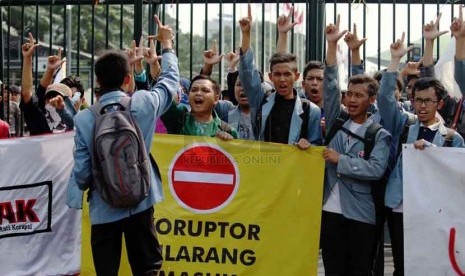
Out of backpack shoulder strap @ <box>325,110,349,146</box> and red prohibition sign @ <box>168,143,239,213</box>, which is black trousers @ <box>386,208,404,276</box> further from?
red prohibition sign @ <box>168,143,239,213</box>

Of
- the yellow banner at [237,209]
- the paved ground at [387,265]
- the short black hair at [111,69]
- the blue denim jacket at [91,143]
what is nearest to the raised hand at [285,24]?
the yellow banner at [237,209]

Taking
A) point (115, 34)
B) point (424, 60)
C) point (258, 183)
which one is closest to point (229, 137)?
point (258, 183)

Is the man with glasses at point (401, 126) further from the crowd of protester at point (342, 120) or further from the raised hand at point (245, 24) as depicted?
the raised hand at point (245, 24)

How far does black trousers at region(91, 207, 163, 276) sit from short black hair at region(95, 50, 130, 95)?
33.4 inches

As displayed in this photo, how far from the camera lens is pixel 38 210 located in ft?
22.9

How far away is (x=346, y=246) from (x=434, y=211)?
663 mm

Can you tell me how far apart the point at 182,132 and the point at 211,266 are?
1.04 metres

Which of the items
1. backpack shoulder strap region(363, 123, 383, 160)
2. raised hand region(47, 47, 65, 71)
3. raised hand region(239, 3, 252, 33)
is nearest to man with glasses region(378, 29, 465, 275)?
backpack shoulder strap region(363, 123, 383, 160)

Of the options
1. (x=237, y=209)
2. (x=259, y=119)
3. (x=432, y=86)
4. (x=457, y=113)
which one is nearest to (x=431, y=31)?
(x=432, y=86)

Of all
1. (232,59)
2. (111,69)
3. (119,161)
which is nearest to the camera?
(119,161)

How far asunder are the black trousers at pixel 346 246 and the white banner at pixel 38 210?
6.79 ft

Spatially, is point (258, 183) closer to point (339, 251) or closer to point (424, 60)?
point (339, 251)

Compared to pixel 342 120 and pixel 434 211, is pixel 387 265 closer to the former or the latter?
pixel 434 211

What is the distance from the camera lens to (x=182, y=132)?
6.65 meters
